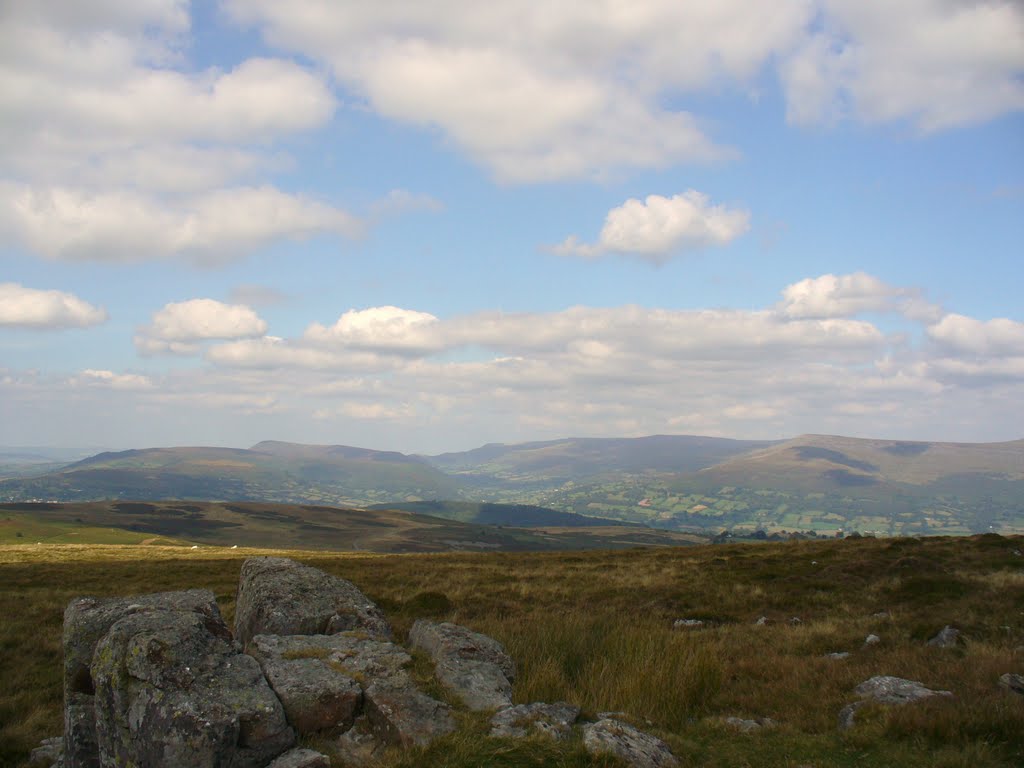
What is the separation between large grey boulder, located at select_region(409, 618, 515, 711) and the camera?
10992mm

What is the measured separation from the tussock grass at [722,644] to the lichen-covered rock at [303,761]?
3.71 feet

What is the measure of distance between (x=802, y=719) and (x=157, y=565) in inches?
1834

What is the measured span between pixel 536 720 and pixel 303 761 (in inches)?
139

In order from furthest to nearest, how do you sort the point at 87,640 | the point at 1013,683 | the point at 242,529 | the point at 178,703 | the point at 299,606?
the point at 242,529
the point at 299,606
the point at 87,640
the point at 1013,683
the point at 178,703

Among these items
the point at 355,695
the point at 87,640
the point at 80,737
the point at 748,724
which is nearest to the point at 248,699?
the point at 355,695

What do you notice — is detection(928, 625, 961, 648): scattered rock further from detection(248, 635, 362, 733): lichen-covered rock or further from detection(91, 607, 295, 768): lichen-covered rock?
detection(91, 607, 295, 768): lichen-covered rock

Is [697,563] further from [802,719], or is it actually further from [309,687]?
[309,687]

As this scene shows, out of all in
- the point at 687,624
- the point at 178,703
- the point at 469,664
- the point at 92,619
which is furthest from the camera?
the point at 687,624

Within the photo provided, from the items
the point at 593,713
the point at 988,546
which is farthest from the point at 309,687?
the point at 988,546

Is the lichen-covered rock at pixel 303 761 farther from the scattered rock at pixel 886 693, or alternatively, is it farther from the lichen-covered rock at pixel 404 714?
the scattered rock at pixel 886 693

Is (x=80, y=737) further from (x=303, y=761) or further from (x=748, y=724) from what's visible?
(x=748, y=724)

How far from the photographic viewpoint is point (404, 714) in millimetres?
9742

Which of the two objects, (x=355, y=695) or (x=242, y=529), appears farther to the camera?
(x=242, y=529)

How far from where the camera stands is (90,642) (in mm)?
11055
